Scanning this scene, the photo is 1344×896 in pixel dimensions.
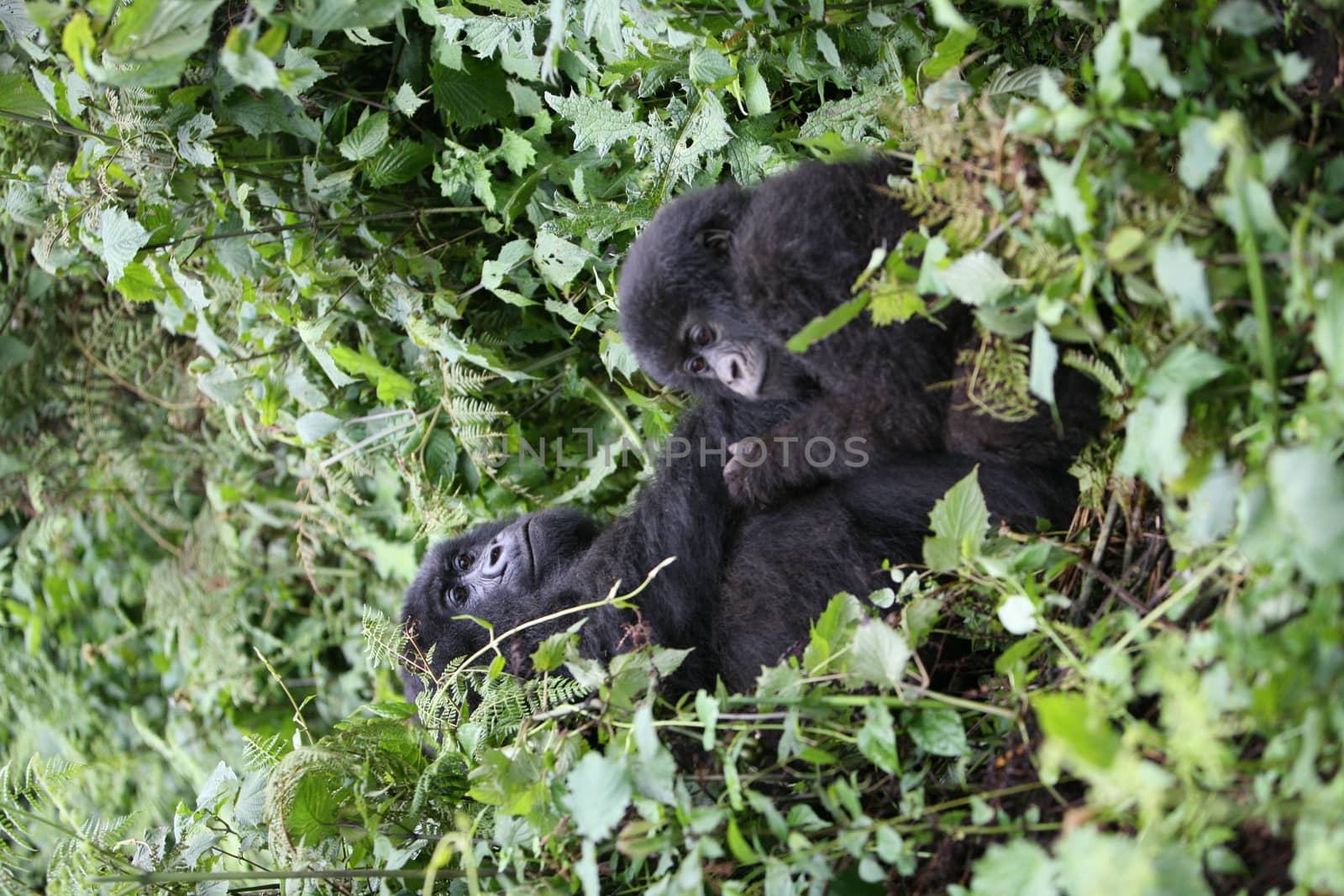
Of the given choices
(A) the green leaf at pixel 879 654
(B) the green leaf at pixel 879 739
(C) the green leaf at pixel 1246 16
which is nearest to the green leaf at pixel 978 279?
(C) the green leaf at pixel 1246 16

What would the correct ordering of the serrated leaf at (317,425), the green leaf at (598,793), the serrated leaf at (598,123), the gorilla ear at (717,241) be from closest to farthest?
the green leaf at (598,793), the gorilla ear at (717,241), the serrated leaf at (598,123), the serrated leaf at (317,425)

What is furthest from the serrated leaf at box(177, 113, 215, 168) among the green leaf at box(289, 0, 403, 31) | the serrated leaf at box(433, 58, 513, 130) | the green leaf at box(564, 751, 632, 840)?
the green leaf at box(564, 751, 632, 840)

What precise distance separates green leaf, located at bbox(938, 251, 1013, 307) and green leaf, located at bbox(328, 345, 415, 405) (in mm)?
1947

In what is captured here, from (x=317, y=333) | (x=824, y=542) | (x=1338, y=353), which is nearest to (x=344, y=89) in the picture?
(x=317, y=333)

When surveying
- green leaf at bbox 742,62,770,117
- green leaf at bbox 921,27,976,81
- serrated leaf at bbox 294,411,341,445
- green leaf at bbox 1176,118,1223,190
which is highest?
green leaf at bbox 921,27,976,81

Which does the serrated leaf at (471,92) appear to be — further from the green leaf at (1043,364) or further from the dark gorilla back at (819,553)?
the green leaf at (1043,364)

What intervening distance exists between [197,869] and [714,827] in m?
1.09

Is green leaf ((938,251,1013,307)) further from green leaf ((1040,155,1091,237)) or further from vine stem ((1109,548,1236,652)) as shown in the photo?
vine stem ((1109,548,1236,652))

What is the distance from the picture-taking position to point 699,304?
2240 millimetres

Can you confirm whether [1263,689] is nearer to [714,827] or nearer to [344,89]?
[714,827]

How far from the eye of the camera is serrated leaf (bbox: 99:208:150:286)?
2746mm

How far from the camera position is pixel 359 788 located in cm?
206

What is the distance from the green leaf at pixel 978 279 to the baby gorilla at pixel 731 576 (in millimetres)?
660

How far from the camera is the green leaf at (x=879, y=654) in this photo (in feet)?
5.02
